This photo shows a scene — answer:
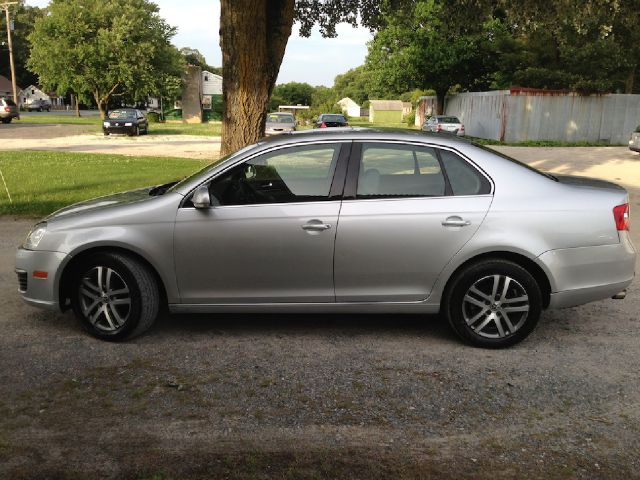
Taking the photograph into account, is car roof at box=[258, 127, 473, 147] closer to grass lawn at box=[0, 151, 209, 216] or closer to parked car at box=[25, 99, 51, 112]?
grass lawn at box=[0, 151, 209, 216]

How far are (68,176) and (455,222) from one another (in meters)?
12.8

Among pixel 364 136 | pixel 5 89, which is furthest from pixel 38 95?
pixel 364 136

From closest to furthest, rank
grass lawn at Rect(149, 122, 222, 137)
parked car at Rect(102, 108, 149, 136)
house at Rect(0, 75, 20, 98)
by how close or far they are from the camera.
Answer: parked car at Rect(102, 108, 149, 136) < grass lawn at Rect(149, 122, 222, 137) < house at Rect(0, 75, 20, 98)

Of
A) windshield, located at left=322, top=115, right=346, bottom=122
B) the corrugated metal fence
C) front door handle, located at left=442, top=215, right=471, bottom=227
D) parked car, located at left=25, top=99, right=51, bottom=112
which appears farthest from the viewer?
parked car, located at left=25, top=99, right=51, bottom=112

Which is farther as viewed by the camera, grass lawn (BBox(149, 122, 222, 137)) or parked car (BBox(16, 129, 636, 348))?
grass lawn (BBox(149, 122, 222, 137))

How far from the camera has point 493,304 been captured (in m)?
4.59

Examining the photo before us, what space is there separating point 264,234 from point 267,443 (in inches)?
66.5

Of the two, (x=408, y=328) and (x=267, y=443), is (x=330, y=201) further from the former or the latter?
(x=267, y=443)

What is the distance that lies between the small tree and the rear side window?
50.7 meters

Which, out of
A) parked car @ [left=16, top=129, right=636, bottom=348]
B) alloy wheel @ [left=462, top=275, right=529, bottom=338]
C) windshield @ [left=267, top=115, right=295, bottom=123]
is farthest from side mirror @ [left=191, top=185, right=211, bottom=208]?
windshield @ [left=267, top=115, right=295, bottom=123]

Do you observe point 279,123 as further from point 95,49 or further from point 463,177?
point 95,49

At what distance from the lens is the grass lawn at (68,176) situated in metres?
11.6

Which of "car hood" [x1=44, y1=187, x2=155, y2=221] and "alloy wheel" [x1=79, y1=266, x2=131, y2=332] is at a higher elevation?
"car hood" [x1=44, y1=187, x2=155, y2=221]

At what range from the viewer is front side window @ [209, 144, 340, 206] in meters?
4.71
